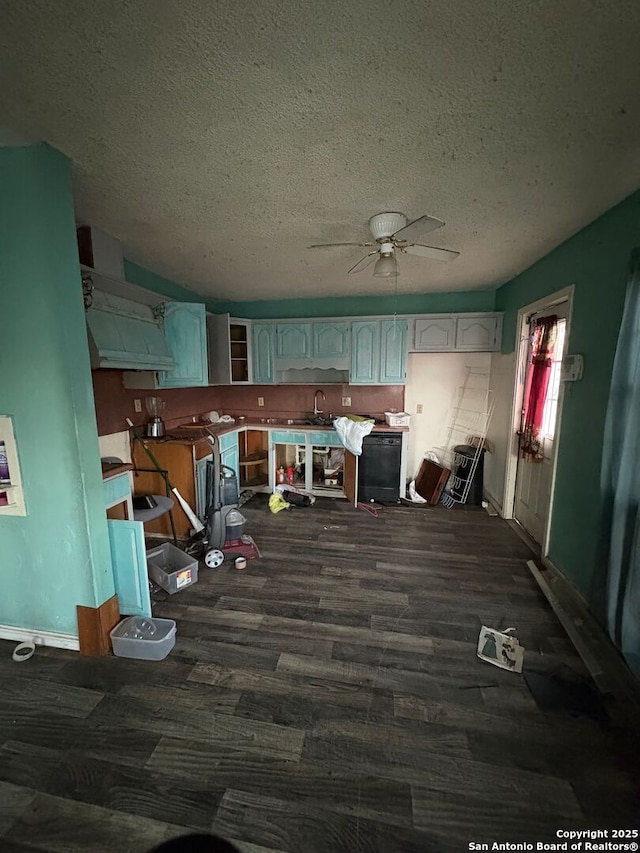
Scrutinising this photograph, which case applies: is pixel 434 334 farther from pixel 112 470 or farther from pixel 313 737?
pixel 313 737

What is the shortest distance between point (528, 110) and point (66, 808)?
3.12 m

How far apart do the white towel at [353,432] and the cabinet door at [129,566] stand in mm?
2318

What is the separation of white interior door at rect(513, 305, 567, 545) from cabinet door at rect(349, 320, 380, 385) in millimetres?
1580

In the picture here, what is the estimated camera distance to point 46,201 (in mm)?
1500

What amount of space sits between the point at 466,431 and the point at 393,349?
1489 mm

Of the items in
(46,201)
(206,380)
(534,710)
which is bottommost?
(534,710)

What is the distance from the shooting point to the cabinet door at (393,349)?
400cm

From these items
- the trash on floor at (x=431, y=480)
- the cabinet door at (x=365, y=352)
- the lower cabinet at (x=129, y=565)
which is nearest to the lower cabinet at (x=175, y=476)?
the lower cabinet at (x=129, y=565)

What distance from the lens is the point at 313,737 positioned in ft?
4.56

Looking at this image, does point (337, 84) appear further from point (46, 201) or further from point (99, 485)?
point (99, 485)

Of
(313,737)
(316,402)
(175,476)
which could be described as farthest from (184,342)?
(313,737)

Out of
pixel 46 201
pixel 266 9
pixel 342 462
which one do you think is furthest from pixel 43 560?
pixel 342 462

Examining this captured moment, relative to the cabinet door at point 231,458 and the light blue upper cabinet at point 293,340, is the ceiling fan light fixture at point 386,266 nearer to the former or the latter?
the light blue upper cabinet at point 293,340

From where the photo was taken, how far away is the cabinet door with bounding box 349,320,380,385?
4066 millimetres
